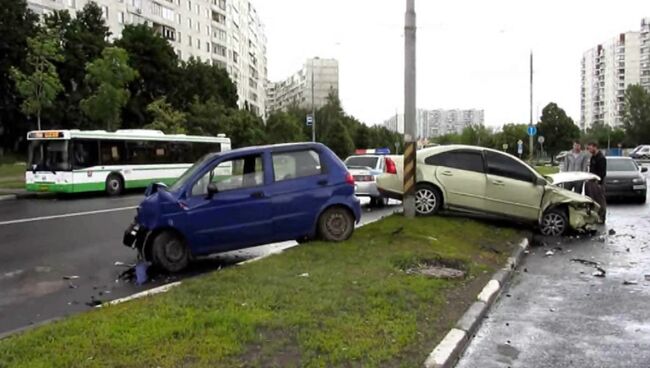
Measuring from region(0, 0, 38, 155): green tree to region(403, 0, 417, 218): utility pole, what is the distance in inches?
1804

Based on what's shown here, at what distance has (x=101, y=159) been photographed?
24.1 meters

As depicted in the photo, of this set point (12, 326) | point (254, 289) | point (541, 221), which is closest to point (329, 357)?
point (254, 289)

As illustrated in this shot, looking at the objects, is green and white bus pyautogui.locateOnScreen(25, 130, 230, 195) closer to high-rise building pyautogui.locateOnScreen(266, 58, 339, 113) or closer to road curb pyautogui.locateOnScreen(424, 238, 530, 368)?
road curb pyautogui.locateOnScreen(424, 238, 530, 368)

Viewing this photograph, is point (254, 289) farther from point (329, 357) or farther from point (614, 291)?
point (614, 291)

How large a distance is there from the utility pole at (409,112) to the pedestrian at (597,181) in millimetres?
4675

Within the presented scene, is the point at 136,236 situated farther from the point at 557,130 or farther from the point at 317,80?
the point at 317,80

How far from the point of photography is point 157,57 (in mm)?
64125

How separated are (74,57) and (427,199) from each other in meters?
50.5

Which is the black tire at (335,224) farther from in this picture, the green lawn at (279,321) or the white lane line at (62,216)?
the white lane line at (62,216)

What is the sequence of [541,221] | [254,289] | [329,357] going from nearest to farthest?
[329,357], [254,289], [541,221]

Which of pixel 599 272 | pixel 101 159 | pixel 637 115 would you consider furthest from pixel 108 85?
pixel 637 115

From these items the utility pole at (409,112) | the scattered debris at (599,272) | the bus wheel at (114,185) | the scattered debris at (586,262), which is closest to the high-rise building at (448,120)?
the bus wheel at (114,185)

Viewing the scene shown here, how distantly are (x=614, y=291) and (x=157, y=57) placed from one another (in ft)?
203

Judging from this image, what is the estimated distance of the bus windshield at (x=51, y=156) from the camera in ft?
74.5
